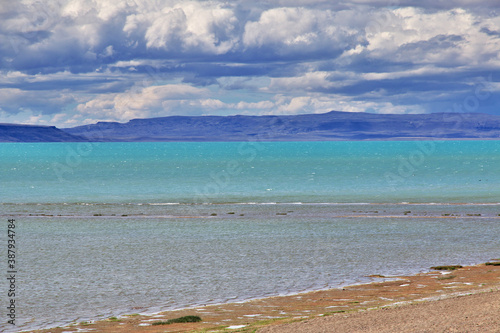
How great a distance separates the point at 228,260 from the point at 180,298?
30.8 feet

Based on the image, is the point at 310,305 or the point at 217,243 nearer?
the point at 310,305

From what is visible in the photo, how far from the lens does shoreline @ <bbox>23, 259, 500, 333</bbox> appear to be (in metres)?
21.4

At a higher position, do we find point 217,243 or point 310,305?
point 217,243

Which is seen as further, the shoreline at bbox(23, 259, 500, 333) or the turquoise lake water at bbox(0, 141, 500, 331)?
the turquoise lake water at bbox(0, 141, 500, 331)

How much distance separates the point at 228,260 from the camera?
35.8 metres

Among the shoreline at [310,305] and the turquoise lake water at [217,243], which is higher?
the turquoise lake water at [217,243]

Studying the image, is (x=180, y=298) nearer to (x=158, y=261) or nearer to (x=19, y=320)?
(x=19, y=320)

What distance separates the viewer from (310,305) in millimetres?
24391

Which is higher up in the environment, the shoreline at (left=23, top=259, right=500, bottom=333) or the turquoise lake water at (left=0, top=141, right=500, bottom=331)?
the turquoise lake water at (left=0, top=141, right=500, bottom=331)

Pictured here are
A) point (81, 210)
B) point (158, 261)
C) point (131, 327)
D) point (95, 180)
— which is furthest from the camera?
point (95, 180)

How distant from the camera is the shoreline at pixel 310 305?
21375 millimetres

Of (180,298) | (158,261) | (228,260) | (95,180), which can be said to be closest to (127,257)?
(158,261)

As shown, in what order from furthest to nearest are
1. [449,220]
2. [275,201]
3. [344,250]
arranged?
1. [275,201]
2. [449,220]
3. [344,250]

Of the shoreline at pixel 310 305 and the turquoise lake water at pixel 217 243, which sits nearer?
the shoreline at pixel 310 305
